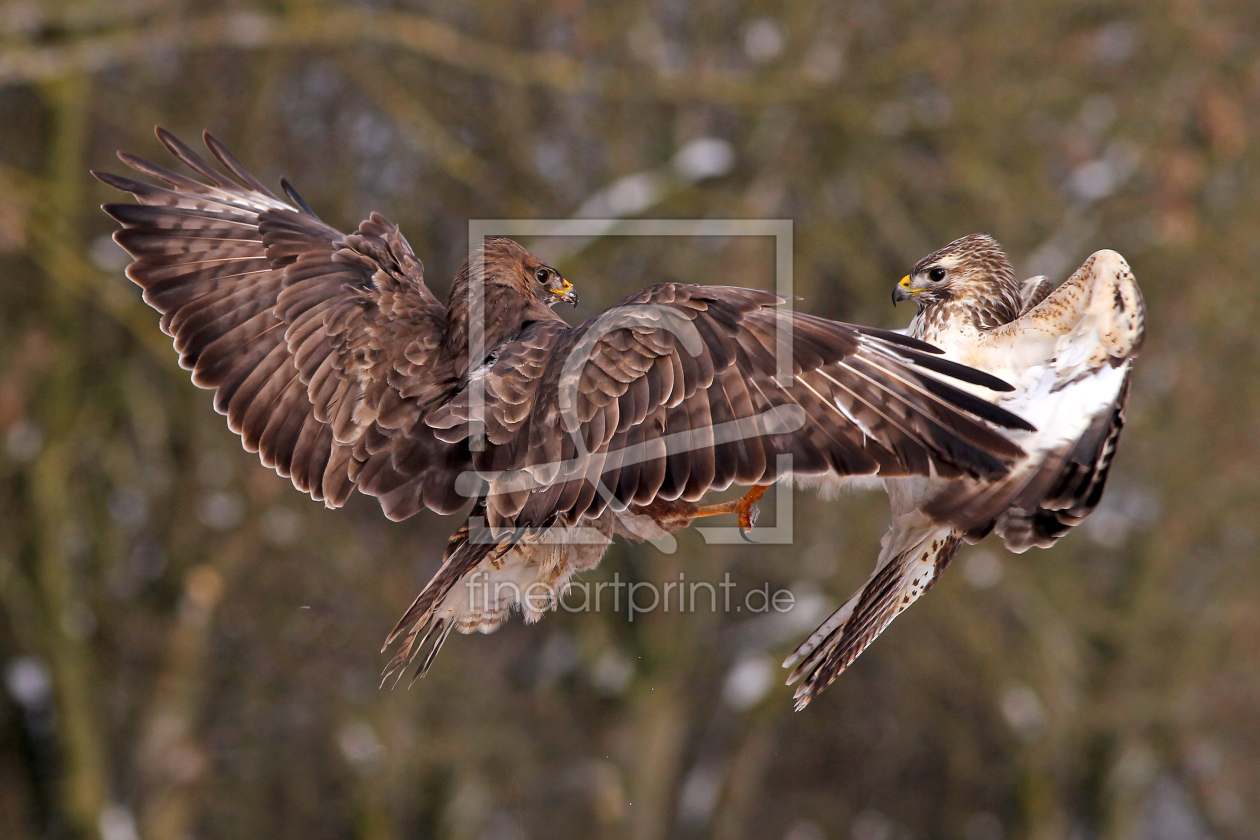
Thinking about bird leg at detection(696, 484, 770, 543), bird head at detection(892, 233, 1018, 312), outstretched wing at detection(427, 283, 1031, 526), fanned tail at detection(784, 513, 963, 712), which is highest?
bird head at detection(892, 233, 1018, 312)

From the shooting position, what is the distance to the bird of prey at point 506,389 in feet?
14.4

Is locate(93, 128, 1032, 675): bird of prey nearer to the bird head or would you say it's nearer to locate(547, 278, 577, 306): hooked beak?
locate(547, 278, 577, 306): hooked beak

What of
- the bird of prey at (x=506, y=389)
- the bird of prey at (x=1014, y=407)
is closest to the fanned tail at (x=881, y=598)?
the bird of prey at (x=1014, y=407)

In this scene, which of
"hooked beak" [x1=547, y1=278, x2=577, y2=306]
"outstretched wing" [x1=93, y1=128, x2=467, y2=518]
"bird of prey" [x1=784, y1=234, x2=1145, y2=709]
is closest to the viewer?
"bird of prey" [x1=784, y1=234, x2=1145, y2=709]

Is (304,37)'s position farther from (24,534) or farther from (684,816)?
(684,816)

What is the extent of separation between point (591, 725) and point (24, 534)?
6.12 meters

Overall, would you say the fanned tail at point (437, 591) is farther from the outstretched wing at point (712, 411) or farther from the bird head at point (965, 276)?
the bird head at point (965, 276)

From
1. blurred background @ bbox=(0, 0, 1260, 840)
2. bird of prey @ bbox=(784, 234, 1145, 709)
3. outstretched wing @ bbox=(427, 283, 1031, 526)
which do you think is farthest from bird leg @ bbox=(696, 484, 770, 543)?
blurred background @ bbox=(0, 0, 1260, 840)

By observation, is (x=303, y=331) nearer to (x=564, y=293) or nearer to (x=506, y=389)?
(x=564, y=293)

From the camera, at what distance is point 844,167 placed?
545 inches

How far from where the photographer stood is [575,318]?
488 inches

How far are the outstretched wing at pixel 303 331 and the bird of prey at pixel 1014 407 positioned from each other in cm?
152

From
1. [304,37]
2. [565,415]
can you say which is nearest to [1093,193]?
[304,37]

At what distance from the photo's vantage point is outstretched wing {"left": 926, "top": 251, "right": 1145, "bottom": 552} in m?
4.62
